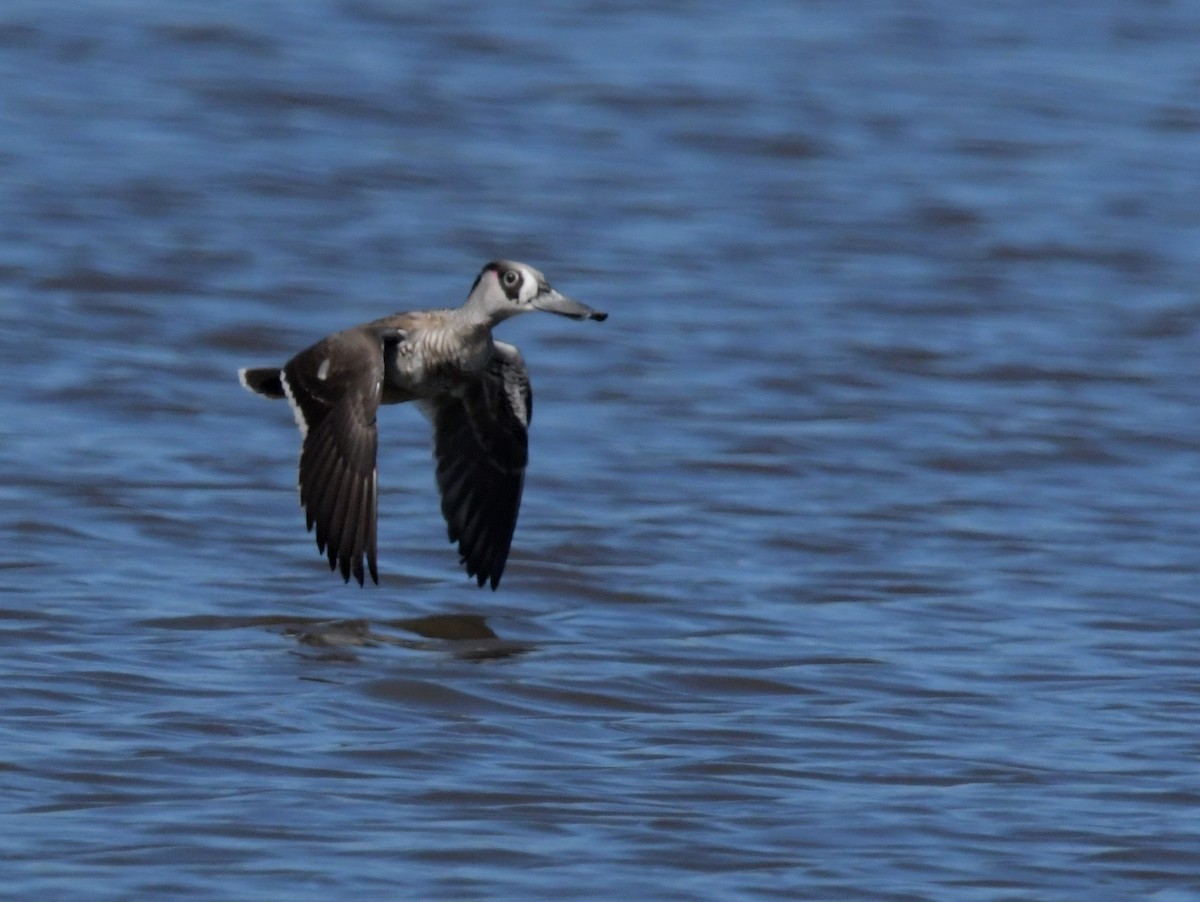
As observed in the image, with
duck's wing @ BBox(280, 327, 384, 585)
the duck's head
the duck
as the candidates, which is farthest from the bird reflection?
the duck's head

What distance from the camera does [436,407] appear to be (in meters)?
8.57

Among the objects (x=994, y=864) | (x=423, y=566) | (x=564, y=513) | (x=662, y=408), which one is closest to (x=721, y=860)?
(x=994, y=864)

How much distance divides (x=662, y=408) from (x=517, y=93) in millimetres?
7064

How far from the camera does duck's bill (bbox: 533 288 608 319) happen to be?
25.7ft

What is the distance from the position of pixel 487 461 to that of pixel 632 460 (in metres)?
2.09

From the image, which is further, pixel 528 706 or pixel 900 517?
pixel 900 517

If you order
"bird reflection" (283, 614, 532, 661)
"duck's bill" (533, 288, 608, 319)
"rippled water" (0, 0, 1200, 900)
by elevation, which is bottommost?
"bird reflection" (283, 614, 532, 661)

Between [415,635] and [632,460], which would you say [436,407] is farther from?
[632,460]

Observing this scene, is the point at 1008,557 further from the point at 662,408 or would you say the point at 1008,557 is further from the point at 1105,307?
the point at 1105,307

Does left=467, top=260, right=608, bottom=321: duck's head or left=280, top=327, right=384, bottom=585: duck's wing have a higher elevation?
left=467, top=260, right=608, bottom=321: duck's head

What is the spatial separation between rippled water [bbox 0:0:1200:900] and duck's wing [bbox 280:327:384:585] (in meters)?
0.37

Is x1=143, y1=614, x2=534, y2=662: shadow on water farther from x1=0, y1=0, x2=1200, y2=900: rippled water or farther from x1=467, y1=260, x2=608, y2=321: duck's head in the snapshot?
x1=467, y1=260, x2=608, y2=321: duck's head

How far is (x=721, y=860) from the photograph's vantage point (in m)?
5.93

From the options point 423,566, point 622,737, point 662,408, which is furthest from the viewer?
point 662,408
